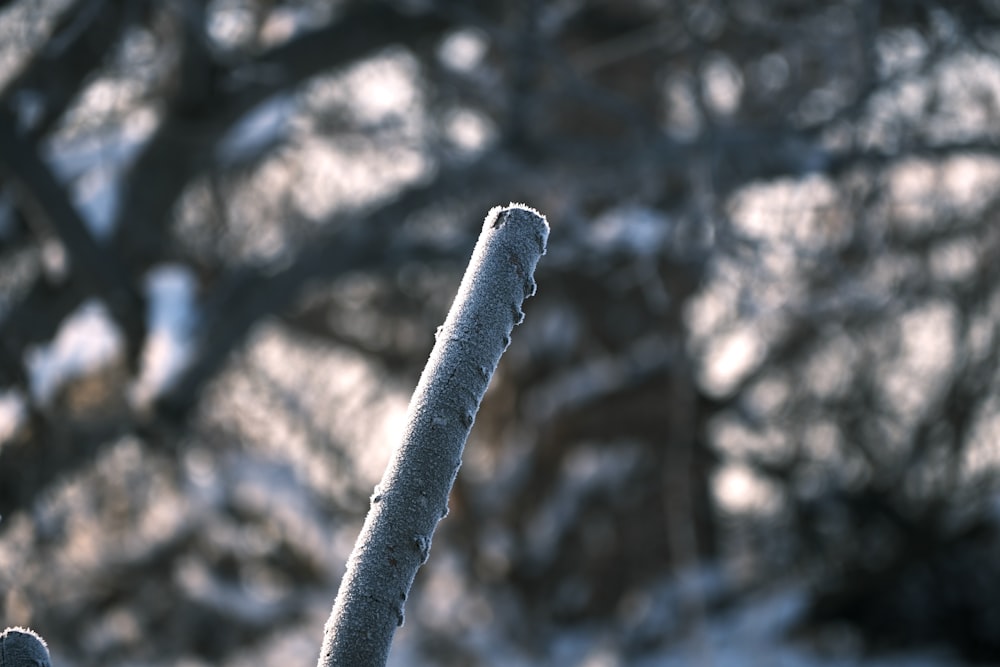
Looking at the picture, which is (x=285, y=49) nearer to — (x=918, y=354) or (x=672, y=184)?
(x=672, y=184)

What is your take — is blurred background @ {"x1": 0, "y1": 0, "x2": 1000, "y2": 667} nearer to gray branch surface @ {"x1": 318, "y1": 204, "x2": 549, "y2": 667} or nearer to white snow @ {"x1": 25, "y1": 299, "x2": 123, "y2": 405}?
white snow @ {"x1": 25, "y1": 299, "x2": 123, "y2": 405}

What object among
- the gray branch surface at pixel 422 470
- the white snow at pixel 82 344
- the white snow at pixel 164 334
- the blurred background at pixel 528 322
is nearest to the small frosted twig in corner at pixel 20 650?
the gray branch surface at pixel 422 470

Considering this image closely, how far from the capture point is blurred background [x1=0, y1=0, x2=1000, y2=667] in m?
4.29

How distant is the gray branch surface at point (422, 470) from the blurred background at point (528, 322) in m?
1.61

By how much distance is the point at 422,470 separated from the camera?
800 millimetres

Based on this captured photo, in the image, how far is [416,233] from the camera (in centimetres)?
576

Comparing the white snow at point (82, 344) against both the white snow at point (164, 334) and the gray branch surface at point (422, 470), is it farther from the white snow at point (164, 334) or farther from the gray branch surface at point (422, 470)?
the gray branch surface at point (422, 470)

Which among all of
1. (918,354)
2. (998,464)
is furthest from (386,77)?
(998,464)

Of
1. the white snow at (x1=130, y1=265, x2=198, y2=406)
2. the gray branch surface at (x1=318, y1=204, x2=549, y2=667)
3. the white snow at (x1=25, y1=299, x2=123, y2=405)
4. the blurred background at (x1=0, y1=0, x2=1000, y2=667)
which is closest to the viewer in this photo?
the gray branch surface at (x1=318, y1=204, x2=549, y2=667)

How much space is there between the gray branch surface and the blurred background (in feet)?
5.28

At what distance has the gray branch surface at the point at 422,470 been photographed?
795 millimetres

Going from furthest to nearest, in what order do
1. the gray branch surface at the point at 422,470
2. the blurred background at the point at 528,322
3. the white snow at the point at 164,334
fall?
1. the white snow at the point at 164,334
2. the blurred background at the point at 528,322
3. the gray branch surface at the point at 422,470

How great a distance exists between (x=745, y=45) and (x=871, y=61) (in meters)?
2.14

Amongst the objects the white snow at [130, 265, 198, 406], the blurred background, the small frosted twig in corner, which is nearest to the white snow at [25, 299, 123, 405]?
the blurred background
